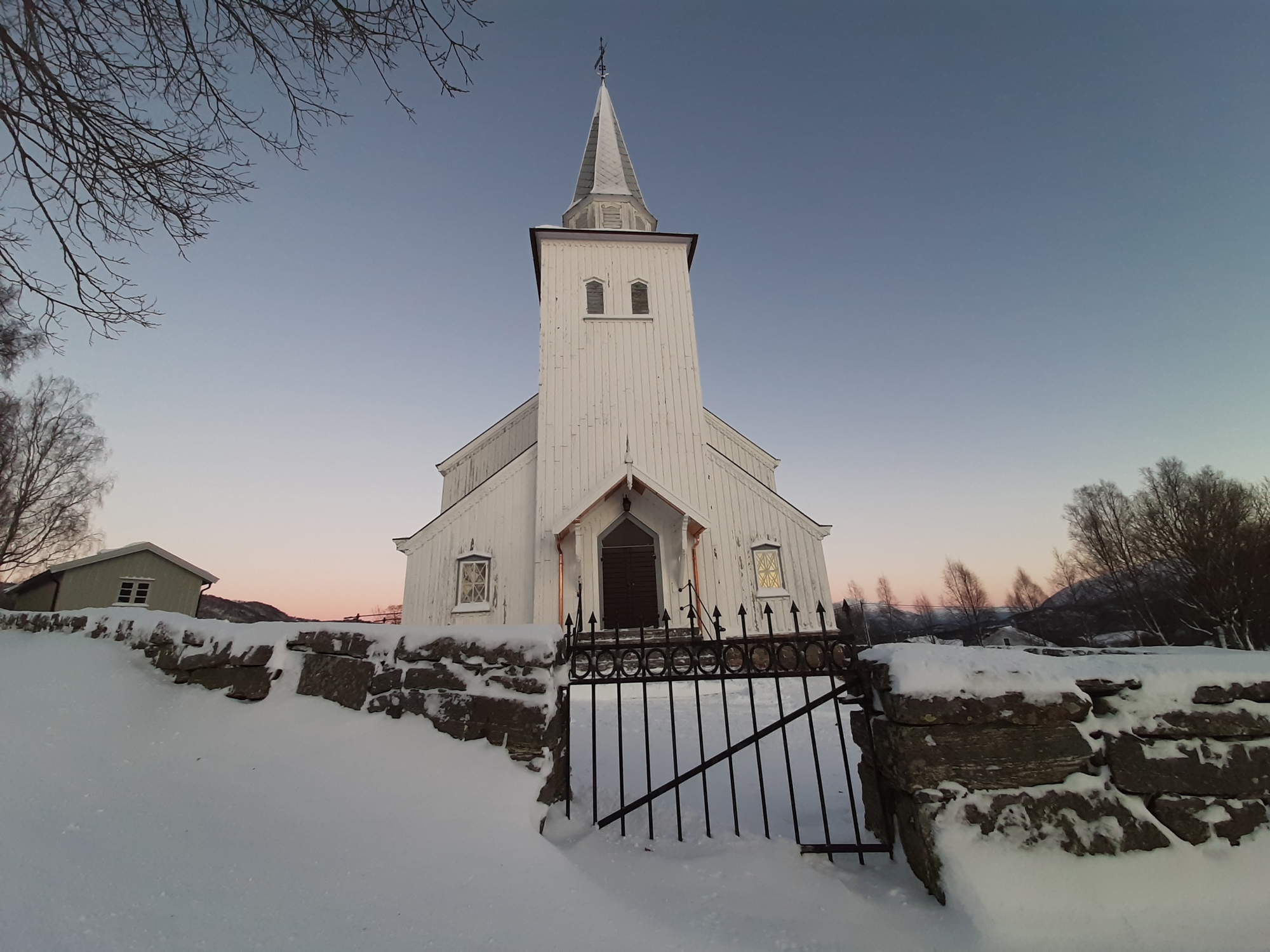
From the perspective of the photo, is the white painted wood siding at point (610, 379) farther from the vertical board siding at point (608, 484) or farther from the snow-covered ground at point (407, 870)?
the snow-covered ground at point (407, 870)

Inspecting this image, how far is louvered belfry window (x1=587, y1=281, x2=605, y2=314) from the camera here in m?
15.3

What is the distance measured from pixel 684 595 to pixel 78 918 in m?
11.3

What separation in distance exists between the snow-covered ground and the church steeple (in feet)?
55.2

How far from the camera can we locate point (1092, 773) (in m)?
2.61

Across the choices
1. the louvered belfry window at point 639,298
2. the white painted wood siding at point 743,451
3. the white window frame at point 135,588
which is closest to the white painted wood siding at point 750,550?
the white painted wood siding at point 743,451

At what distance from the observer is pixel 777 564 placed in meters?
12.8

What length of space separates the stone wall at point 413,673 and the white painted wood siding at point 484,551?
336 inches

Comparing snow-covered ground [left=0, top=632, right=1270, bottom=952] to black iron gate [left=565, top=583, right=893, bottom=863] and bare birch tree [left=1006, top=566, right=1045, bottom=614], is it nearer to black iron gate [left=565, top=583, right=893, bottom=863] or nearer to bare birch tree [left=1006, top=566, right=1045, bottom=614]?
black iron gate [left=565, top=583, right=893, bottom=863]

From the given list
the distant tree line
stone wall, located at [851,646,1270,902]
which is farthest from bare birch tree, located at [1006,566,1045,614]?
stone wall, located at [851,646,1270,902]

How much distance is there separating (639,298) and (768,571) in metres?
8.69

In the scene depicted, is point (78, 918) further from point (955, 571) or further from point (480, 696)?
point (955, 571)

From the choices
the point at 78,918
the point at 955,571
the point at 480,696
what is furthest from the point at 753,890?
the point at 955,571

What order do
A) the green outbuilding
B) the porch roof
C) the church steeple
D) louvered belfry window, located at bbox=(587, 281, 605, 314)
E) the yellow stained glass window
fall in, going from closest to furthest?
the porch roof
the yellow stained glass window
louvered belfry window, located at bbox=(587, 281, 605, 314)
the church steeple
the green outbuilding

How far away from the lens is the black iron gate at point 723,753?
310 cm
